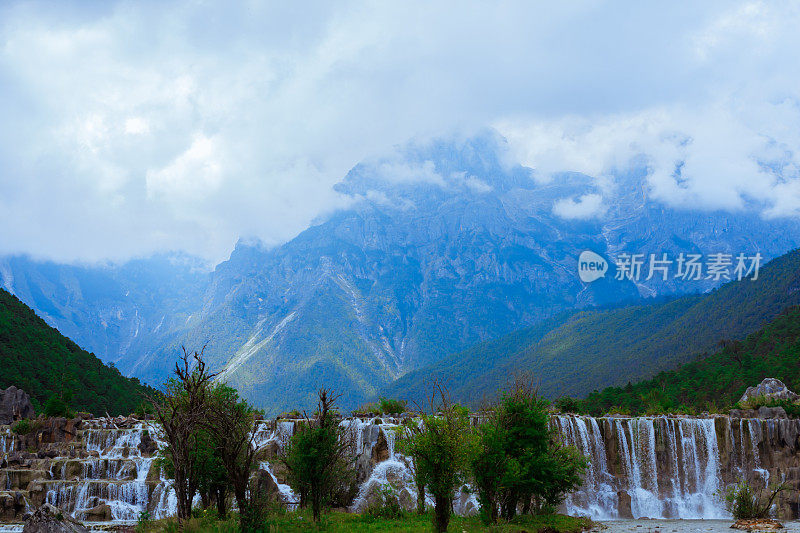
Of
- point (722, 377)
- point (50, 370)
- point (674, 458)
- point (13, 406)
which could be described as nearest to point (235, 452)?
point (674, 458)

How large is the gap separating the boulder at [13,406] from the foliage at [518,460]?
64.7 metres

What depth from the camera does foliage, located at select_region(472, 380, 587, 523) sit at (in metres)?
41.3

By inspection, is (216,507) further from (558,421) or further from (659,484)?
(659,484)

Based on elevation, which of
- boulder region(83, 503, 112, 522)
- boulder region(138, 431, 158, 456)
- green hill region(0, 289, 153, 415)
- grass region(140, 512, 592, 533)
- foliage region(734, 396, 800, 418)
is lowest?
boulder region(83, 503, 112, 522)

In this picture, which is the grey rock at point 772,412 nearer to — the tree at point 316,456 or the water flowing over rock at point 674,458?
the water flowing over rock at point 674,458

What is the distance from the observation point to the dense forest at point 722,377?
346ft

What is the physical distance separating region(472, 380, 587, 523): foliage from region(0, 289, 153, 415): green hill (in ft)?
251

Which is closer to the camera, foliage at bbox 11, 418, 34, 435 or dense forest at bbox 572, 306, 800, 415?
foliage at bbox 11, 418, 34, 435

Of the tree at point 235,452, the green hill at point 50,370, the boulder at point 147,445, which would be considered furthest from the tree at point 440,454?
the green hill at point 50,370

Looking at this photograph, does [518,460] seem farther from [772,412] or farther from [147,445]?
[772,412]

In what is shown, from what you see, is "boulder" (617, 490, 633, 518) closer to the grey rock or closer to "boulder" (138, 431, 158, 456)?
the grey rock

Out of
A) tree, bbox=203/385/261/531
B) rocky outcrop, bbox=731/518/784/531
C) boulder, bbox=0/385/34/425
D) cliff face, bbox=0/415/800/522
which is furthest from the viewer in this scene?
boulder, bbox=0/385/34/425

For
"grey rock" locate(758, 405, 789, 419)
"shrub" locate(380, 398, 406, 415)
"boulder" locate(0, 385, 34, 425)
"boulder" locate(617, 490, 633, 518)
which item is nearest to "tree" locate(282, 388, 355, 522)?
"shrub" locate(380, 398, 406, 415)

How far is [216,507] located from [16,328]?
9899 cm
